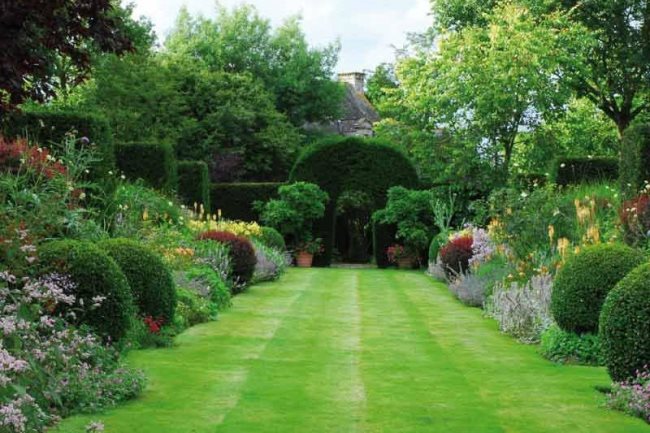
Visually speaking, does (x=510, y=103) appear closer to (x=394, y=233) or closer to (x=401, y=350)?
(x=394, y=233)

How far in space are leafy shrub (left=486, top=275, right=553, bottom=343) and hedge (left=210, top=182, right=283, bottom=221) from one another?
16.2 m

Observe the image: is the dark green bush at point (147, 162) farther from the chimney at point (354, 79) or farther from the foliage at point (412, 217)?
the chimney at point (354, 79)

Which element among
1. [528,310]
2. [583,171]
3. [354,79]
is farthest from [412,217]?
[354,79]

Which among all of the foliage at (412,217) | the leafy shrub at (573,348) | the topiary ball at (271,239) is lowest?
the leafy shrub at (573,348)

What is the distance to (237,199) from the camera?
86.4 ft

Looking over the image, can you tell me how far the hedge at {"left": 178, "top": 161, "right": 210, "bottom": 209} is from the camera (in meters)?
24.1

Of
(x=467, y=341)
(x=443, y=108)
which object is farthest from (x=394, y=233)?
(x=467, y=341)

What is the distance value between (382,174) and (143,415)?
1938cm

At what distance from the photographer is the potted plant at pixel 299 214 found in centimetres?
2388

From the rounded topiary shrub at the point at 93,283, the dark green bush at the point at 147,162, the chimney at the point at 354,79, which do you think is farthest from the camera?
the chimney at the point at 354,79

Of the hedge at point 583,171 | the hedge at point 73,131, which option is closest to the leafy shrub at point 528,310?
the hedge at point 73,131

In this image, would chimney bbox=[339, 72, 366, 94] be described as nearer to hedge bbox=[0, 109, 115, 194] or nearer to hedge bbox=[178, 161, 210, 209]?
hedge bbox=[178, 161, 210, 209]

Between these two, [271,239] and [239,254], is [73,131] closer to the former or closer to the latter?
[239,254]

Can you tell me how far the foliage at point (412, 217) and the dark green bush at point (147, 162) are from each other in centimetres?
585
